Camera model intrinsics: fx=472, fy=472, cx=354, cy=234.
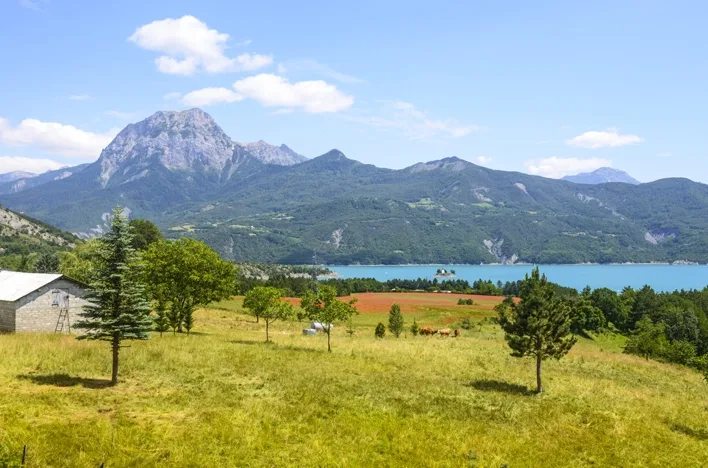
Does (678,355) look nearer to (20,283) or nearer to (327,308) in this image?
(327,308)

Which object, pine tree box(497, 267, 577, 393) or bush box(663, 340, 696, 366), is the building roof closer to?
pine tree box(497, 267, 577, 393)

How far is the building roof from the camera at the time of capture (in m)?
40.2

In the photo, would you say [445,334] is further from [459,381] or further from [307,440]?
[307,440]

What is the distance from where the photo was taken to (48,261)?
120312mm

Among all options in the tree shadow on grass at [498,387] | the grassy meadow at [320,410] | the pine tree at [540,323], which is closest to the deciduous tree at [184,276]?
the grassy meadow at [320,410]

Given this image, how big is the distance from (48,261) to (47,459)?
412 ft

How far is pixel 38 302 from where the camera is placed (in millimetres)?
41312

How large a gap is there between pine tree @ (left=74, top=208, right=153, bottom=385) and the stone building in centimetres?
1837

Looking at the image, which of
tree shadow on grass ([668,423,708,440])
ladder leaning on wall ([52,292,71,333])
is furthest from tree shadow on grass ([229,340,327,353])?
tree shadow on grass ([668,423,708,440])

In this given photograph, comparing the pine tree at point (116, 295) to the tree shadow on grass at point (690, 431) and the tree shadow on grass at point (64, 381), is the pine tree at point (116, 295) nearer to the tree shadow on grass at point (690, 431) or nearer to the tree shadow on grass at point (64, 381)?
the tree shadow on grass at point (64, 381)

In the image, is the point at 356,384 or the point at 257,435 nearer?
the point at 257,435

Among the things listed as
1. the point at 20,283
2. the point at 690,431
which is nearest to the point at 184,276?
the point at 20,283

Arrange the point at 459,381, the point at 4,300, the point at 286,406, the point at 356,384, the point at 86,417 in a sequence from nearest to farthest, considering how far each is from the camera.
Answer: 1. the point at 86,417
2. the point at 286,406
3. the point at 356,384
4. the point at 459,381
5. the point at 4,300

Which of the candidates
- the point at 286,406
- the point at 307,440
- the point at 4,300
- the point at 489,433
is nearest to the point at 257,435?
the point at 307,440
